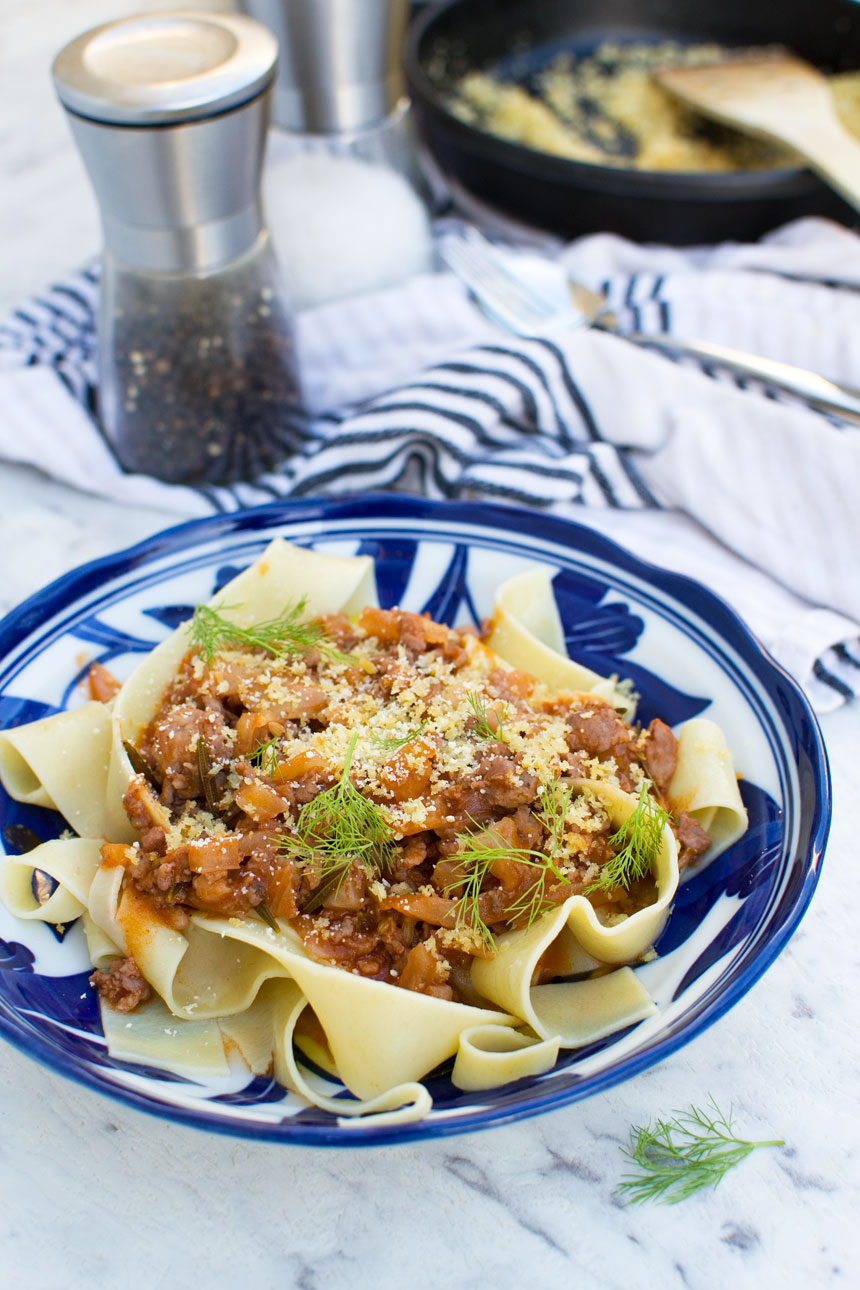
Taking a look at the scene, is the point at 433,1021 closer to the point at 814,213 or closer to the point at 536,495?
the point at 536,495

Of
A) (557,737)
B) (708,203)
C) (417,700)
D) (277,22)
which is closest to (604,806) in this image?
(557,737)

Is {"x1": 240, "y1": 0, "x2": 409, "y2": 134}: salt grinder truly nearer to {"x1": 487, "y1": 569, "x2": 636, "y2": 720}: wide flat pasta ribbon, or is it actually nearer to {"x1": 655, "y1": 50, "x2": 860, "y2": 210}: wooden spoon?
{"x1": 655, "y1": 50, "x2": 860, "y2": 210}: wooden spoon

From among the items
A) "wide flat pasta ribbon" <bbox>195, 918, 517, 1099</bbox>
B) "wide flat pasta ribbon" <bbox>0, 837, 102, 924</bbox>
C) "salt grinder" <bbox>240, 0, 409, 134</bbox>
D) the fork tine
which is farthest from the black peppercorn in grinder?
"wide flat pasta ribbon" <bbox>195, 918, 517, 1099</bbox>

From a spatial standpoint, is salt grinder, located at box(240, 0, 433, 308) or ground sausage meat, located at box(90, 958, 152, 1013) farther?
salt grinder, located at box(240, 0, 433, 308)

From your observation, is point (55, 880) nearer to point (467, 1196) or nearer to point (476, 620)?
point (467, 1196)

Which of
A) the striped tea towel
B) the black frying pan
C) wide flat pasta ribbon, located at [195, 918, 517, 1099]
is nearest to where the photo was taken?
wide flat pasta ribbon, located at [195, 918, 517, 1099]

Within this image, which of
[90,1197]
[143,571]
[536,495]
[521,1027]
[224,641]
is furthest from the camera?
[536,495]
